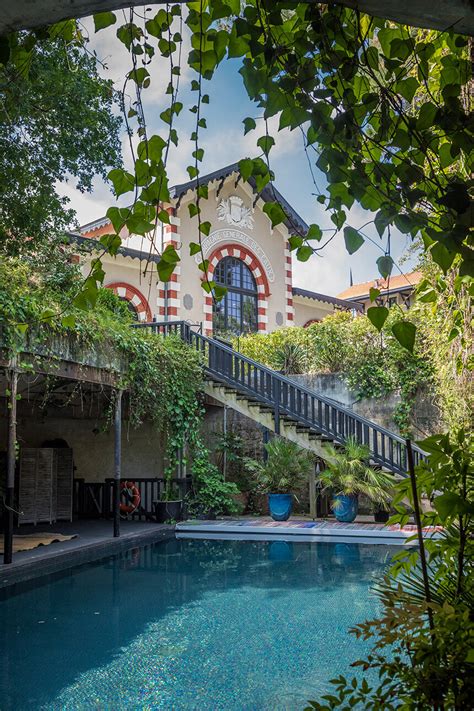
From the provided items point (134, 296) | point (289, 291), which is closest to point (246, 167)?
point (134, 296)

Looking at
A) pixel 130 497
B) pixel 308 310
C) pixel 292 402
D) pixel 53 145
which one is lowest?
pixel 130 497

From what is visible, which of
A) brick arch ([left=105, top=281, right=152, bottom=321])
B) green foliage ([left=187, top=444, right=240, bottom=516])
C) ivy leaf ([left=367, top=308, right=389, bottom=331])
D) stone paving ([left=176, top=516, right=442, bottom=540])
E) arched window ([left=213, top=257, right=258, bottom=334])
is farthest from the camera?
arched window ([left=213, top=257, right=258, bottom=334])

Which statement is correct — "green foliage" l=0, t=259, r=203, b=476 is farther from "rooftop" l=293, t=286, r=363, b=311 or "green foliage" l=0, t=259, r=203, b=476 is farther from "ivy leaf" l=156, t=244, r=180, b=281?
"rooftop" l=293, t=286, r=363, b=311

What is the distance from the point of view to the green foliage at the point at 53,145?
5750mm

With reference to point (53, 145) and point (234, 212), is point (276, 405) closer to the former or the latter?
point (53, 145)

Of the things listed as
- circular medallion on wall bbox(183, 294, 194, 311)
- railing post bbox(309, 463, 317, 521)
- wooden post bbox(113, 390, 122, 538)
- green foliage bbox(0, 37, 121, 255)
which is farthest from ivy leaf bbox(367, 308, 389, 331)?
circular medallion on wall bbox(183, 294, 194, 311)

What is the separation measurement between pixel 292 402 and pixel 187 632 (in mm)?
7007

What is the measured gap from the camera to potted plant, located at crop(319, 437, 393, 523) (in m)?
11.0

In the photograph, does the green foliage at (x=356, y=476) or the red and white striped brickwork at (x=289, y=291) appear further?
the red and white striped brickwork at (x=289, y=291)

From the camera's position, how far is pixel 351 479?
11008mm

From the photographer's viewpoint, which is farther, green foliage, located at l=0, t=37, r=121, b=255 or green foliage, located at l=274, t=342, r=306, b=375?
green foliage, located at l=274, t=342, r=306, b=375

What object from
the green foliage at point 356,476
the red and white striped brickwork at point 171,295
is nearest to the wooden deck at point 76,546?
the green foliage at point 356,476

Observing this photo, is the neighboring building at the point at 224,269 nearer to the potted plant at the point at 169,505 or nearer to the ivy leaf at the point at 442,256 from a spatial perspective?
the potted plant at the point at 169,505

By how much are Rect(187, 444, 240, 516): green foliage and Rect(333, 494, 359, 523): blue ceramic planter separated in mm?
2365
